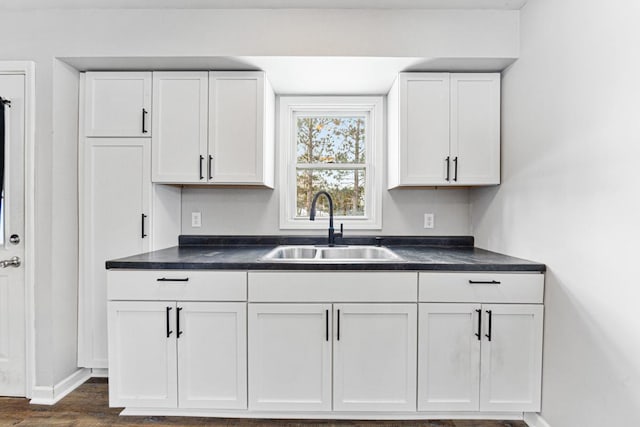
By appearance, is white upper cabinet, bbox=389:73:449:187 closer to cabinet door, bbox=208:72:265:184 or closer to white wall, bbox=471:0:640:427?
white wall, bbox=471:0:640:427

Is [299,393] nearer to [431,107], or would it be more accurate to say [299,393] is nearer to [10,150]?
[431,107]

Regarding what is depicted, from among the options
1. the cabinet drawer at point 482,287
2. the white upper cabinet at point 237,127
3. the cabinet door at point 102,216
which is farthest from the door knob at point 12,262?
the cabinet drawer at point 482,287

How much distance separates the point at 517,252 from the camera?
2021 millimetres

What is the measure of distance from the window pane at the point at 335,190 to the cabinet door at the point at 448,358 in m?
1.14

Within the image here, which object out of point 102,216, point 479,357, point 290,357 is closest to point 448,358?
point 479,357

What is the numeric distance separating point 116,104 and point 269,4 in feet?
3.84

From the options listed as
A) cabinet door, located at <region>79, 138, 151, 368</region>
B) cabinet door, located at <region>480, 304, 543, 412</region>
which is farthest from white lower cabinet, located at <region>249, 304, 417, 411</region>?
cabinet door, located at <region>79, 138, 151, 368</region>

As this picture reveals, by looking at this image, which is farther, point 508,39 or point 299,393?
point 508,39

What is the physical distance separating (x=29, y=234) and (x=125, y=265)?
79cm

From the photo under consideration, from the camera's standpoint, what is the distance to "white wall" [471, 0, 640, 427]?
127 centimetres

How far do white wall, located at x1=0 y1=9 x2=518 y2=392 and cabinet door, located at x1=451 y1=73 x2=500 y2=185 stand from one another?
0.21 m

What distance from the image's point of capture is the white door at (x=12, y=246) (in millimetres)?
2084

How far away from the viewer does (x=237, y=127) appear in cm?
220

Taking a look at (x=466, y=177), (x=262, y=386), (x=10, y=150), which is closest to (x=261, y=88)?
(x=466, y=177)
